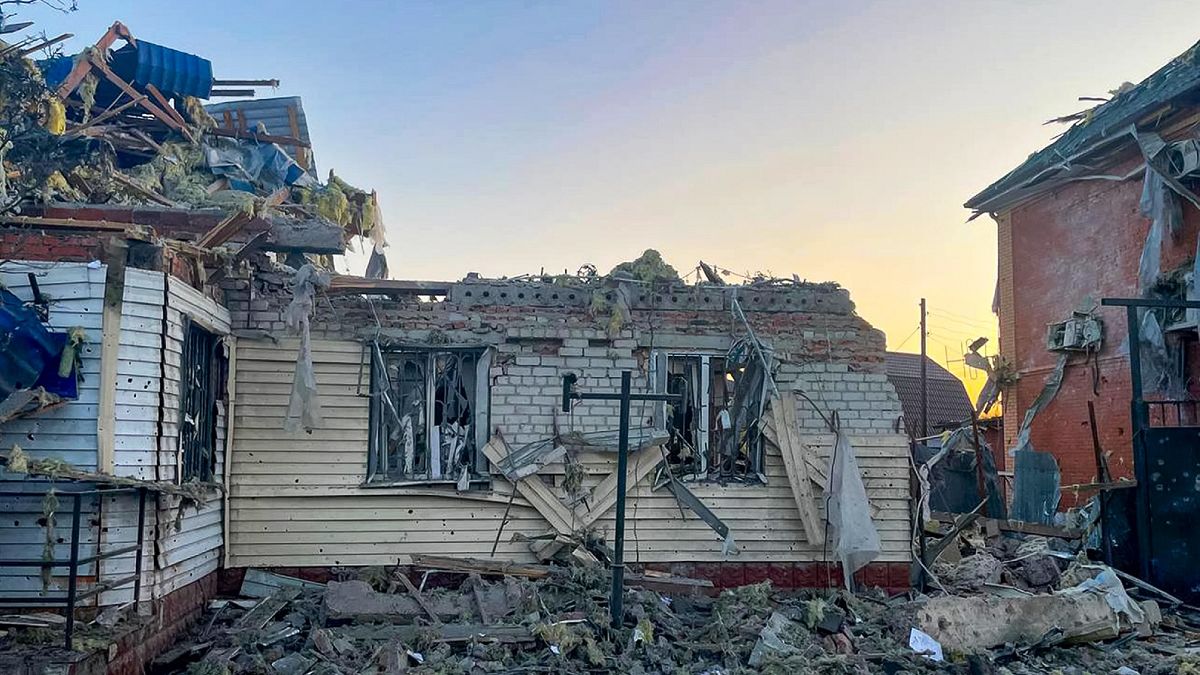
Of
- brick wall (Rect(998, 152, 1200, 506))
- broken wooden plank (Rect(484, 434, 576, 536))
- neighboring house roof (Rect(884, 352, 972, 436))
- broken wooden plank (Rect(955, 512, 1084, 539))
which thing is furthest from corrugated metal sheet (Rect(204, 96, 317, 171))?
neighboring house roof (Rect(884, 352, 972, 436))

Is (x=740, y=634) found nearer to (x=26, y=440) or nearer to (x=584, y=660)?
(x=584, y=660)

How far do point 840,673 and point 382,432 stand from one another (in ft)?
16.6

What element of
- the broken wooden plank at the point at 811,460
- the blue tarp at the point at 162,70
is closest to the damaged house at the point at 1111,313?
the broken wooden plank at the point at 811,460

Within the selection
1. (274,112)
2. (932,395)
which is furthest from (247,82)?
(932,395)

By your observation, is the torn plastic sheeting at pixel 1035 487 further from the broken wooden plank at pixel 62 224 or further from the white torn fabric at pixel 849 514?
the broken wooden plank at pixel 62 224

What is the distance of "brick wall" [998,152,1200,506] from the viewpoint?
45.9ft

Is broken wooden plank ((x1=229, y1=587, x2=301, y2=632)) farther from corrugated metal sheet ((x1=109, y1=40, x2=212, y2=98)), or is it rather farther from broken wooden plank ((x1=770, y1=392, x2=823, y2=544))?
corrugated metal sheet ((x1=109, y1=40, x2=212, y2=98))

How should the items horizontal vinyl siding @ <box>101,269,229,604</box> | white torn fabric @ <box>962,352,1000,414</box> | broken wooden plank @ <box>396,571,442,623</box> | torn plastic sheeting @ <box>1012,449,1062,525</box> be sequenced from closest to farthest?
horizontal vinyl siding @ <box>101,269,229,604</box>
broken wooden plank @ <box>396,571,442,623</box>
torn plastic sheeting @ <box>1012,449,1062,525</box>
white torn fabric @ <box>962,352,1000,414</box>

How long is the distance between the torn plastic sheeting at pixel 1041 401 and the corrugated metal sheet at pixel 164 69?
609 inches

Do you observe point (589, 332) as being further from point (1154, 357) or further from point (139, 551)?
point (1154, 357)

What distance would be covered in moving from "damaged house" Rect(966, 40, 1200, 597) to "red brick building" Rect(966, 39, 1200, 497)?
0.02 metres

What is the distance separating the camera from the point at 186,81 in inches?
525

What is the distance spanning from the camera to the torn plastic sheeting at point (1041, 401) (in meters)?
15.5

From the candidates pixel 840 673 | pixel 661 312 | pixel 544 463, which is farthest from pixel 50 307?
pixel 840 673
